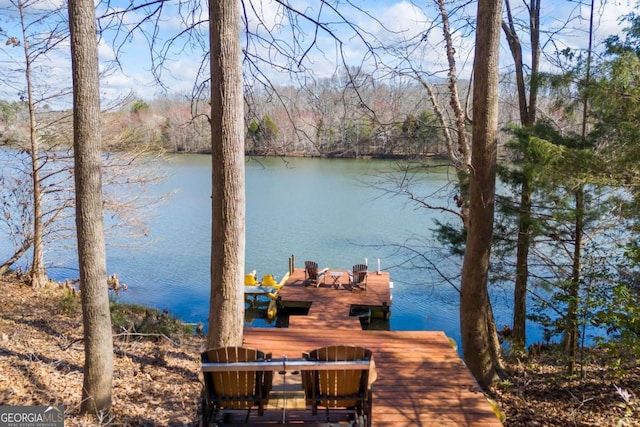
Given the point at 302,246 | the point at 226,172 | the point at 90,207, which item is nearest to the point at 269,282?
the point at 302,246

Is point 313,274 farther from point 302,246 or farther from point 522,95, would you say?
point 522,95

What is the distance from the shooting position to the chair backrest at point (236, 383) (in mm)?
2994

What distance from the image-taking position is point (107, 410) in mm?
3480

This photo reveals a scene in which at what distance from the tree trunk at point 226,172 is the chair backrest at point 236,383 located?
0.91 meters

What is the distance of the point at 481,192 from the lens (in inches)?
193

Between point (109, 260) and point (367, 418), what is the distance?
44.6 feet

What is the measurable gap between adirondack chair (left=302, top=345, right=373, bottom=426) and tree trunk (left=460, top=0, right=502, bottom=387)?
2418mm

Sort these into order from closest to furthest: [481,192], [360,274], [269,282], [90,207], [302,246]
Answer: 1. [90,207]
2. [481,192]
3. [360,274]
4. [269,282]
5. [302,246]

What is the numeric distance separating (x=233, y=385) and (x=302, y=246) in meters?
12.7

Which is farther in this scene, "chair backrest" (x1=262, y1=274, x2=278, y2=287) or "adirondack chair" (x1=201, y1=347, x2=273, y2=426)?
"chair backrest" (x1=262, y1=274, x2=278, y2=287)

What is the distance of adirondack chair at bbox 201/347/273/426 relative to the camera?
9.83ft

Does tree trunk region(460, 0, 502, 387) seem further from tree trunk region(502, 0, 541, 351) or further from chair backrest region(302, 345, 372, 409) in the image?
chair backrest region(302, 345, 372, 409)

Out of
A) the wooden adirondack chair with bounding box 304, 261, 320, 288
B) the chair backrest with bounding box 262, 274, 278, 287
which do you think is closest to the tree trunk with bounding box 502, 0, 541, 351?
the wooden adirondack chair with bounding box 304, 261, 320, 288

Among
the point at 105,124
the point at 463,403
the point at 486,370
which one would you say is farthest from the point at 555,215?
the point at 105,124
